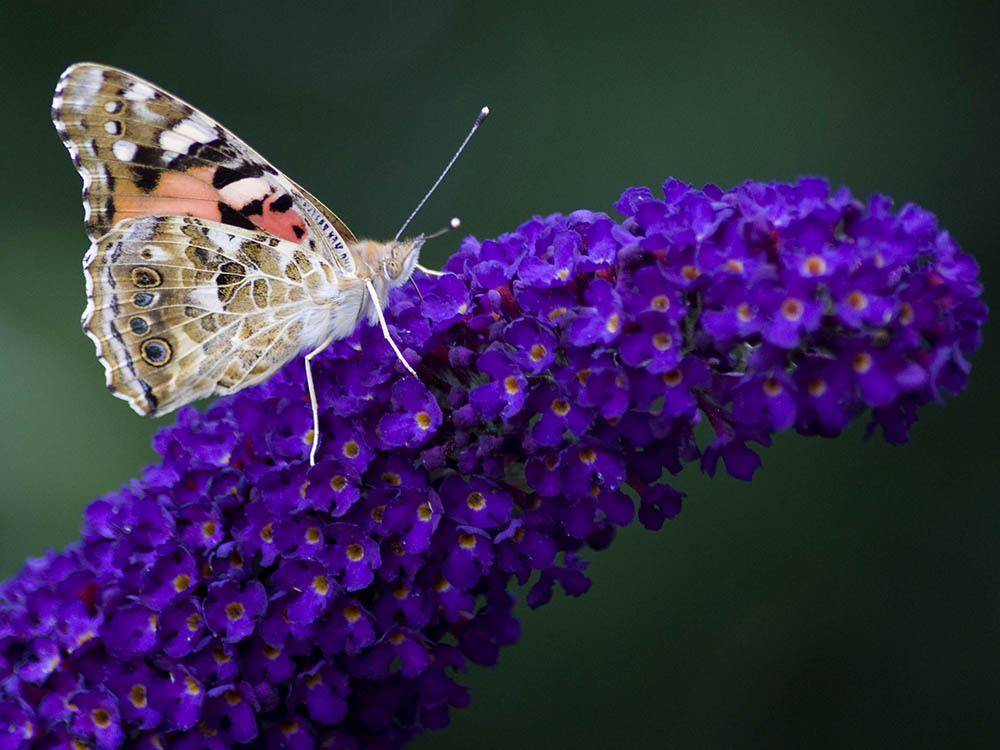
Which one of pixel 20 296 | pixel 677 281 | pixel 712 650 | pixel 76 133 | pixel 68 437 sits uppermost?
pixel 677 281

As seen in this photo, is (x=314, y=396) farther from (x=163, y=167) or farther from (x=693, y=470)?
(x=693, y=470)

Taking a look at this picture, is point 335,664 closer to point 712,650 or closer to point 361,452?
point 361,452

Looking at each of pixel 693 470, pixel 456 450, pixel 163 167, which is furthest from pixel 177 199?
pixel 693 470

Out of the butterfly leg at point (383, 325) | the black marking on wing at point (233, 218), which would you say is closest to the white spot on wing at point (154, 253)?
the black marking on wing at point (233, 218)

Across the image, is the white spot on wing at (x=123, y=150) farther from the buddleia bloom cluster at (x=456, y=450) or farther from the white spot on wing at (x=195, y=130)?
the buddleia bloom cluster at (x=456, y=450)

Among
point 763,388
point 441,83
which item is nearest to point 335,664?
point 763,388

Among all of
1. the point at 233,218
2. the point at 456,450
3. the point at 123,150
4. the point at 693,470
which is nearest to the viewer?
the point at 456,450
